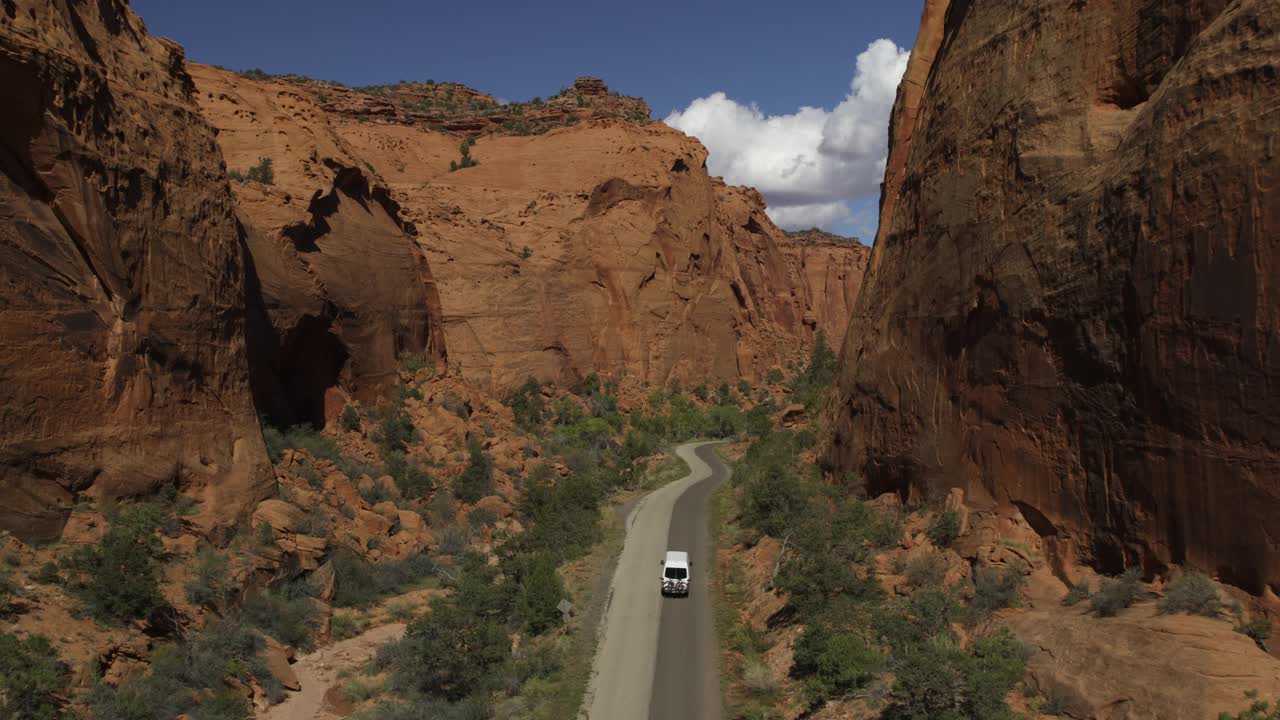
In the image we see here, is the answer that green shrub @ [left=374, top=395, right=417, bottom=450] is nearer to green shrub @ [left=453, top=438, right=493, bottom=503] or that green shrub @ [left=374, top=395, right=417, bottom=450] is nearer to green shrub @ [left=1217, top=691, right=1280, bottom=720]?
green shrub @ [left=453, top=438, right=493, bottom=503]

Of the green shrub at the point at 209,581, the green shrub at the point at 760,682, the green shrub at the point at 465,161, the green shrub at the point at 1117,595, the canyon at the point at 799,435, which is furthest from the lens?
the green shrub at the point at 465,161

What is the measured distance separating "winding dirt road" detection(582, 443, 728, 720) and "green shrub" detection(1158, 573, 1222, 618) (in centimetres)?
805

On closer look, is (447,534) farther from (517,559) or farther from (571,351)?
(571,351)

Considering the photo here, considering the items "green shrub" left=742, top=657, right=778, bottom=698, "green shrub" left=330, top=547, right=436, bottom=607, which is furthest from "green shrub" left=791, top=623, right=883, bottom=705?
"green shrub" left=330, top=547, right=436, bottom=607

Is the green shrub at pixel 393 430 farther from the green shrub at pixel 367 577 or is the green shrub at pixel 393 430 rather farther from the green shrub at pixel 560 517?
the green shrub at pixel 367 577

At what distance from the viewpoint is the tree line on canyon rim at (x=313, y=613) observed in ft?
50.2

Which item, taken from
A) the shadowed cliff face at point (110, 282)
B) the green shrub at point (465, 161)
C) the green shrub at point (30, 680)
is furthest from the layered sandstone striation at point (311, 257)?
the green shrub at point (465, 161)

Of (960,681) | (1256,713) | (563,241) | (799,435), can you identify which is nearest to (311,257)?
(799,435)

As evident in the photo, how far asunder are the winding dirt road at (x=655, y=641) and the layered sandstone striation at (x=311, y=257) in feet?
47.3

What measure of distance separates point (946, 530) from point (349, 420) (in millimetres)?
24595

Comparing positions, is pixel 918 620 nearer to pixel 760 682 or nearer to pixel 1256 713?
pixel 760 682

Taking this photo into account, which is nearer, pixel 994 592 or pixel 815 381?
pixel 994 592

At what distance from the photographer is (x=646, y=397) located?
60938 millimetres

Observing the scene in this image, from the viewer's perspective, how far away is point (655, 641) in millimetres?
19609
